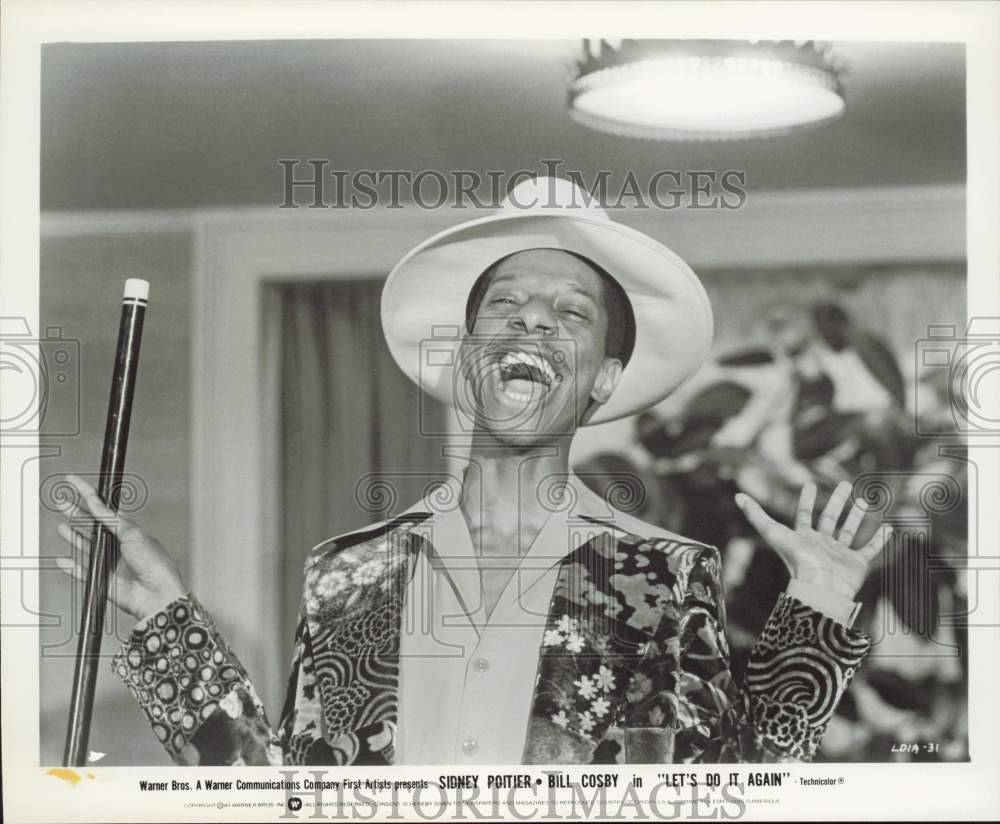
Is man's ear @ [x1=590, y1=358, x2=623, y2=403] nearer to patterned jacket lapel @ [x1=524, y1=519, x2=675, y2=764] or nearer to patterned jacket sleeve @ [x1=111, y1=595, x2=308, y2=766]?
patterned jacket lapel @ [x1=524, y1=519, x2=675, y2=764]

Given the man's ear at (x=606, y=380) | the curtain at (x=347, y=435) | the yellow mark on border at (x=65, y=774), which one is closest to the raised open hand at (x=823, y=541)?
the man's ear at (x=606, y=380)

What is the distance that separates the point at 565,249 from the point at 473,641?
786mm

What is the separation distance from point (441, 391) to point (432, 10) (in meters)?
0.77

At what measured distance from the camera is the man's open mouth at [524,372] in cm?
217

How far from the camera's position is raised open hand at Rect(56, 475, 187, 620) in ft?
7.23

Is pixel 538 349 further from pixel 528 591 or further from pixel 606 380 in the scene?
pixel 528 591

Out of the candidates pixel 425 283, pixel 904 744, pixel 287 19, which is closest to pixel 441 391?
pixel 425 283

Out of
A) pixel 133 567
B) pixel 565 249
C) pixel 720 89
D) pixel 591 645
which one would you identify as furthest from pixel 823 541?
pixel 133 567

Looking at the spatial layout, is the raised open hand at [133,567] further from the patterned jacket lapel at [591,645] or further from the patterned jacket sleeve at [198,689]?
the patterned jacket lapel at [591,645]

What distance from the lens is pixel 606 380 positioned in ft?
7.20

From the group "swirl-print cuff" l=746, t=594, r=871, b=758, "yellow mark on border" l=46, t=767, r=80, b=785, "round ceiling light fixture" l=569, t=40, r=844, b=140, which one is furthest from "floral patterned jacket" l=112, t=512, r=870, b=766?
"round ceiling light fixture" l=569, t=40, r=844, b=140

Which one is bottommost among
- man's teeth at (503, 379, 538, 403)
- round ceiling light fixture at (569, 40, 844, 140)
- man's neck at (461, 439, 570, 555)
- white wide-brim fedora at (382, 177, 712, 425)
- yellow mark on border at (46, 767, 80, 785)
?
yellow mark on border at (46, 767, 80, 785)

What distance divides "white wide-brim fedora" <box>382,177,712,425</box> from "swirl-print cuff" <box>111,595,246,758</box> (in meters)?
0.66

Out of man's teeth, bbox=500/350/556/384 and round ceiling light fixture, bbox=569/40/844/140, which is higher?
round ceiling light fixture, bbox=569/40/844/140
